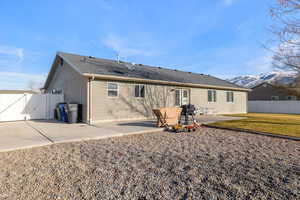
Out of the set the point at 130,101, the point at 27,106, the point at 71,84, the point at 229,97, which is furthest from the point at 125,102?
the point at 229,97

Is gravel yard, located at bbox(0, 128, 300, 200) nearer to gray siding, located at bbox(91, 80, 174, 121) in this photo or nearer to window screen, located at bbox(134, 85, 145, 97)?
gray siding, located at bbox(91, 80, 174, 121)

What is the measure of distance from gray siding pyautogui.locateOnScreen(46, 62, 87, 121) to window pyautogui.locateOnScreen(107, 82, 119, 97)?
4.70ft

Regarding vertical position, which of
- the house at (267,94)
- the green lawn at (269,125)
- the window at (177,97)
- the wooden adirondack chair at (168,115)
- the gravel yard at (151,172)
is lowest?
the gravel yard at (151,172)

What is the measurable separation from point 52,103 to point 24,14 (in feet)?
20.5

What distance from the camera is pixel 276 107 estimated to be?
22.7 metres

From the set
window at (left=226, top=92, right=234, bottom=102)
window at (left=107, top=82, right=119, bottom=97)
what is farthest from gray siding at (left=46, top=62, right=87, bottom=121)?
window at (left=226, top=92, right=234, bottom=102)

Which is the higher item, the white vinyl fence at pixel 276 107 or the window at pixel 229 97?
the window at pixel 229 97

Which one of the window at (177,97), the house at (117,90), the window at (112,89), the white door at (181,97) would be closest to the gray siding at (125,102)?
the house at (117,90)

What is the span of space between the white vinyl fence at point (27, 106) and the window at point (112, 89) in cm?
512

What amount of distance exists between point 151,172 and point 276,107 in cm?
2638

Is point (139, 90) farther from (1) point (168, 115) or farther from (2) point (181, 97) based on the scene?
(2) point (181, 97)

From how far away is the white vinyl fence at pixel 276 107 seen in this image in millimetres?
21891

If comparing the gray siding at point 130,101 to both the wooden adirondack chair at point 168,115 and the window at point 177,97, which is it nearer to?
the window at point 177,97

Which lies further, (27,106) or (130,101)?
(27,106)
